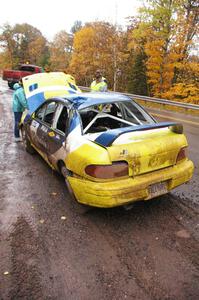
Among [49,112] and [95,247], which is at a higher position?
[49,112]

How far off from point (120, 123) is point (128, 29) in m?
27.4

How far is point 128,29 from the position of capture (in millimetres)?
29562

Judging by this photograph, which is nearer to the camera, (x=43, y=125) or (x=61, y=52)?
(x=43, y=125)

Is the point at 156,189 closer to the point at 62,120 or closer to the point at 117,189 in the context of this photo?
the point at 117,189

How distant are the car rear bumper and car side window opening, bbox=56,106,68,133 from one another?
1093mm

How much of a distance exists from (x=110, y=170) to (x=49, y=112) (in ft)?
7.95

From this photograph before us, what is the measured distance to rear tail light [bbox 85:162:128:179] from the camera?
347cm

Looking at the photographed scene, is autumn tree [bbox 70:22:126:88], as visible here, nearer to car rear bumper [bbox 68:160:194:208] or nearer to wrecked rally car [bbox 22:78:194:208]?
wrecked rally car [bbox 22:78:194:208]

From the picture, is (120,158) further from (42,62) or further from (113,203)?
(42,62)

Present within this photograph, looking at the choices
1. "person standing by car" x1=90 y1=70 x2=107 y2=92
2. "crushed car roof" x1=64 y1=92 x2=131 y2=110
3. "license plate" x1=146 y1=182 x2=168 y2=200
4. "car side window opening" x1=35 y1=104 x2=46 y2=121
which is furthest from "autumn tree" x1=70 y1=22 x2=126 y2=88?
"license plate" x1=146 y1=182 x2=168 y2=200

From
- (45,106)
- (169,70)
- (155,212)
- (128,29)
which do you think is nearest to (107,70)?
(128,29)

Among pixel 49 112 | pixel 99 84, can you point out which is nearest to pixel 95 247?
pixel 49 112

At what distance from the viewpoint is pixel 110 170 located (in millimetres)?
3471

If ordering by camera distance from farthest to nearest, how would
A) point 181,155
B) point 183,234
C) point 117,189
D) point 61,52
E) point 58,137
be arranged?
point 61,52, point 58,137, point 181,155, point 183,234, point 117,189
